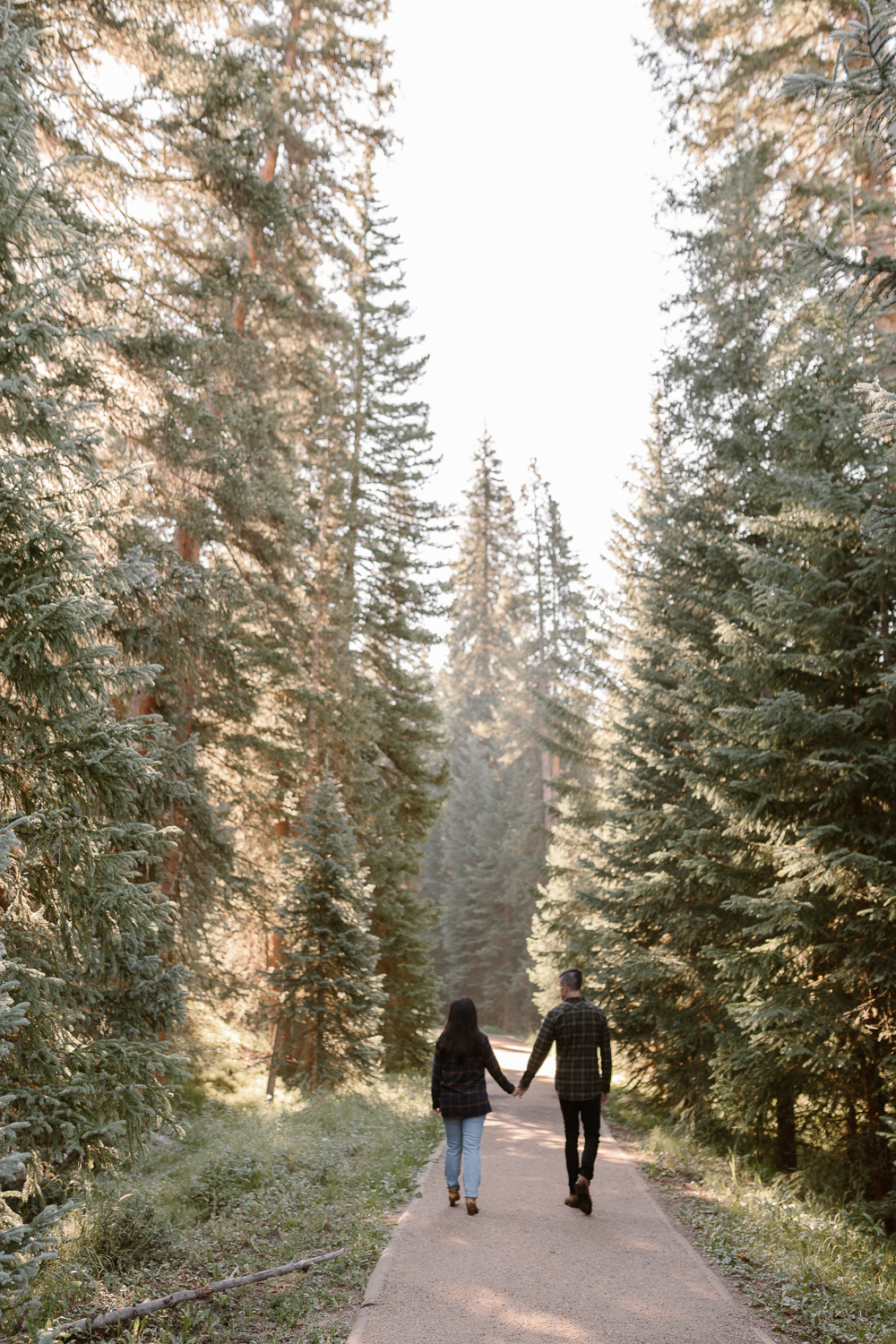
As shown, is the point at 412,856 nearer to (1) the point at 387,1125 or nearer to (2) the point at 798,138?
(1) the point at 387,1125

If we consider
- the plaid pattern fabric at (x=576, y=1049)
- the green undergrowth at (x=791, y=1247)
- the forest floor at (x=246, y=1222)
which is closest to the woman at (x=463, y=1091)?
the plaid pattern fabric at (x=576, y=1049)

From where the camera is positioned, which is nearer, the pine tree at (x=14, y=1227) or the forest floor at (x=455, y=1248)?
the pine tree at (x=14, y=1227)

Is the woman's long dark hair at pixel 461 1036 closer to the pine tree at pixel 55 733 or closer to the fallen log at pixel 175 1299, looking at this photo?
the fallen log at pixel 175 1299

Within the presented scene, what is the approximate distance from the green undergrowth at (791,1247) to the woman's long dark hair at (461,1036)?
2311 mm

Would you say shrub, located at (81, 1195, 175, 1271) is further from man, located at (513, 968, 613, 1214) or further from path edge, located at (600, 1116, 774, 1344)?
path edge, located at (600, 1116, 774, 1344)

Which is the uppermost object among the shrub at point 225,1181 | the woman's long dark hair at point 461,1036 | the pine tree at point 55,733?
the pine tree at point 55,733

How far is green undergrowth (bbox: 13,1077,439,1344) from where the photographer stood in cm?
478

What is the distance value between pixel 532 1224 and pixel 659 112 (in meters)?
15.2

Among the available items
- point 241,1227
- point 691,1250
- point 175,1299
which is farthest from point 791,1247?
point 175,1299

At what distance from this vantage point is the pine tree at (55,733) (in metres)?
4.86

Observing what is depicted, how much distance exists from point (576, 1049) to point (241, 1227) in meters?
3.11

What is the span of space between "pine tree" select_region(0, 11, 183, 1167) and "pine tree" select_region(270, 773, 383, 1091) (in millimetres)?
7395

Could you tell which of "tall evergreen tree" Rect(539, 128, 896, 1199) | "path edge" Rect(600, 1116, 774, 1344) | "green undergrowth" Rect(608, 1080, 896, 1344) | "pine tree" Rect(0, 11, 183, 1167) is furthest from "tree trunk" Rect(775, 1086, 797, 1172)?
"pine tree" Rect(0, 11, 183, 1167)

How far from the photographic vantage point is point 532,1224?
6.41 m
